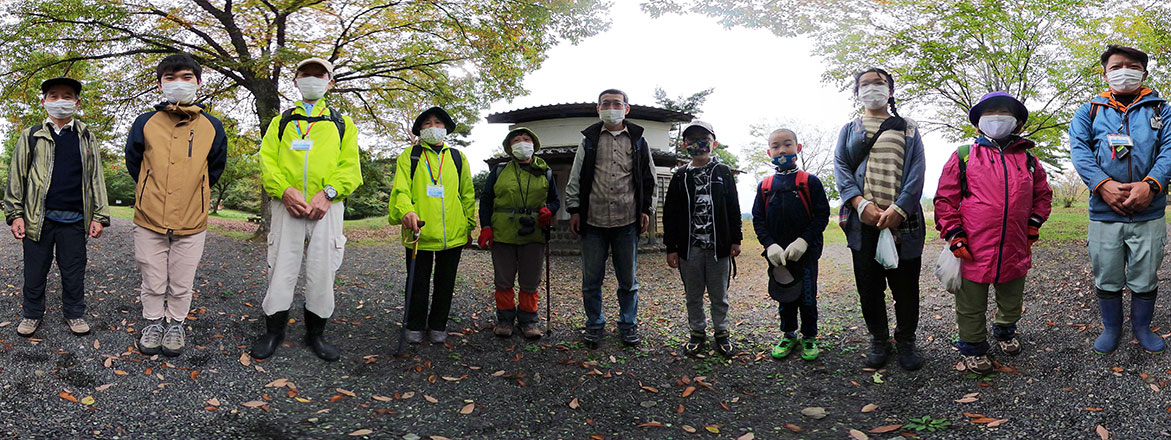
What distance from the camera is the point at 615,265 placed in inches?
191

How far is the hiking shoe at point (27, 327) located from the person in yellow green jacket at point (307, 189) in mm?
1525

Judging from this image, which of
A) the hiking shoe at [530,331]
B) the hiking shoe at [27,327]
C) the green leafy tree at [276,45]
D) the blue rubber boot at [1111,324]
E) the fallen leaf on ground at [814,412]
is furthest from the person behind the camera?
the green leafy tree at [276,45]

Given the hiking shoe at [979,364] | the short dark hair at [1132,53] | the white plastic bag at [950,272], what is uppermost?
the short dark hair at [1132,53]

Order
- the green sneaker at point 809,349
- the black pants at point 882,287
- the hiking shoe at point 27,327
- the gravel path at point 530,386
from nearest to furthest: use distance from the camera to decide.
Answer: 1. the gravel path at point 530,386
2. the black pants at point 882,287
3. the hiking shoe at point 27,327
4. the green sneaker at point 809,349

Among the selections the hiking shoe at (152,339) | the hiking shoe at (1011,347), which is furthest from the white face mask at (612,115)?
the hiking shoe at (152,339)

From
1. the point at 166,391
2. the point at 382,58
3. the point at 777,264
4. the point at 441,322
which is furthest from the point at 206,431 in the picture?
the point at 382,58

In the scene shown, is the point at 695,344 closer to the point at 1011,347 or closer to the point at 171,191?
the point at 1011,347

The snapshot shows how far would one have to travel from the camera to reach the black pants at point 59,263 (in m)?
4.18

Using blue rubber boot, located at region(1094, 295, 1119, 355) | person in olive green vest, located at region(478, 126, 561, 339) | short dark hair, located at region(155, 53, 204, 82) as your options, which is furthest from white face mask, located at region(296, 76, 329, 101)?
blue rubber boot, located at region(1094, 295, 1119, 355)

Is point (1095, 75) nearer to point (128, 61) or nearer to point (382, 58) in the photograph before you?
point (382, 58)

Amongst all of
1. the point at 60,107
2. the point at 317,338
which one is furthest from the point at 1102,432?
the point at 60,107

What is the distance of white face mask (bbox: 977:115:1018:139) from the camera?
12.2 ft

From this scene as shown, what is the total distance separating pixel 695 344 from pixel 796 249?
1.12 metres

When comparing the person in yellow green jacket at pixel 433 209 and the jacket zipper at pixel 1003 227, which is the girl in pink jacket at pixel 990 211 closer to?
the jacket zipper at pixel 1003 227
